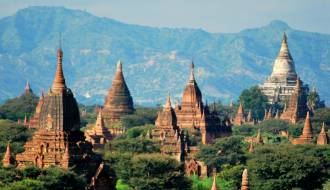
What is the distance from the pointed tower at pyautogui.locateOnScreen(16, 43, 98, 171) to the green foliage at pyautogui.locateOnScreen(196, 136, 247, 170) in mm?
16015

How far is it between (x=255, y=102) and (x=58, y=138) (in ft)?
262

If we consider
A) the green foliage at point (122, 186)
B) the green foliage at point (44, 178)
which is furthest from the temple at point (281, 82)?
the green foliage at point (44, 178)

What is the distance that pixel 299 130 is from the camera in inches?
4181

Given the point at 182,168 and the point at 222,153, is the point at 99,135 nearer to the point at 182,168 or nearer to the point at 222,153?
the point at 222,153

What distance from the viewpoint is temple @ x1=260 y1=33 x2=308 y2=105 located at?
146750mm

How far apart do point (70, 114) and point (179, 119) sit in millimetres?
36885

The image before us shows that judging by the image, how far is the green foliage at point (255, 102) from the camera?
141 m

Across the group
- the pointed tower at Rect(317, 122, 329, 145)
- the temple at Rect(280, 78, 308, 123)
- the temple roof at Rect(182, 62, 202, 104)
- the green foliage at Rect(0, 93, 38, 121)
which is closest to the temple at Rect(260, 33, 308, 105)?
the temple at Rect(280, 78, 308, 123)

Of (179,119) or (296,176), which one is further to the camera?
(179,119)

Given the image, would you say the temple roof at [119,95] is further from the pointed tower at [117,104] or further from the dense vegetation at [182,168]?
the dense vegetation at [182,168]

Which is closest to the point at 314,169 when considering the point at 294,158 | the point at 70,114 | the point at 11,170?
the point at 294,158

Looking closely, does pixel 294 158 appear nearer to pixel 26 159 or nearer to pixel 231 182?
pixel 231 182

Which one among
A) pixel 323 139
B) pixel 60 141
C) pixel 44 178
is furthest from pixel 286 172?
pixel 323 139

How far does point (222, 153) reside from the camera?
266ft
